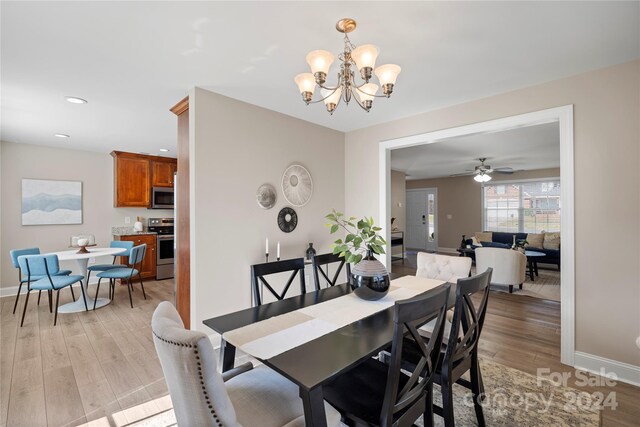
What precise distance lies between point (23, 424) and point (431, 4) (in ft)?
11.4

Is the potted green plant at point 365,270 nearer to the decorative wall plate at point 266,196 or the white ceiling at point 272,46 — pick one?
the white ceiling at point 272,46

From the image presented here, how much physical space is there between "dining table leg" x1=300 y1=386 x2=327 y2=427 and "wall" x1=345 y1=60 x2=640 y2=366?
2537mm

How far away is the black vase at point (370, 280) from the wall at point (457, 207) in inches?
314

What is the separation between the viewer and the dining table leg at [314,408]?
1.05 metres

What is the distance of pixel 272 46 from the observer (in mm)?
2008

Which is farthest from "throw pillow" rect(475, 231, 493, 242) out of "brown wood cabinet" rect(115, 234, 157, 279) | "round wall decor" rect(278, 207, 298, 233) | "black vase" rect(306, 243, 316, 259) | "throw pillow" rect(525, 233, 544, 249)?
"brown wood cabinet" rect(115, 234, 157, 279)

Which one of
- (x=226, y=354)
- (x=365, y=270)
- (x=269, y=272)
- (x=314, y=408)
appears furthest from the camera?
(x=269, y=272)

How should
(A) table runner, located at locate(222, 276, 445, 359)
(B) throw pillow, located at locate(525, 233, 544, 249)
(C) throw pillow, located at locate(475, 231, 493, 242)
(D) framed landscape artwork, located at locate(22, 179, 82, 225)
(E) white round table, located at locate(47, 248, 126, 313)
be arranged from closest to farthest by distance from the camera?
1. (A) table runner, located at locate(222, 276, 445, 359)
2. (E) white round table, located at locate(47, 248, 126, 313)
3. (D) framed landscape artwork, located at locate(22, 179, 82, 225)
4. (B) throw pillow, located at locate(525, 233, 544, 249)
5. (C) throw pillow, located at locate(475, 231, 493, 242)

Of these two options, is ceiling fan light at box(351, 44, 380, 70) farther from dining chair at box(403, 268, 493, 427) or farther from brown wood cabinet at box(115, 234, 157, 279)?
brown wood cabinet at box(115, 234, 157, 279)

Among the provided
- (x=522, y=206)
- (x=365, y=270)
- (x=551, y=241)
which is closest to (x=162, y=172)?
(x=365, y=270)

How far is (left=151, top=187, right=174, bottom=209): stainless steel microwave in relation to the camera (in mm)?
5672

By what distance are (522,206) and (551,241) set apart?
179 cm

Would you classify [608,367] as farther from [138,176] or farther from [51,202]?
[51,202]

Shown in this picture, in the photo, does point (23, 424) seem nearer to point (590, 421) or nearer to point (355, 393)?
point (355, 393)
